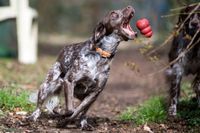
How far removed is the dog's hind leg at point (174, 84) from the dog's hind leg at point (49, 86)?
2172 millimetres

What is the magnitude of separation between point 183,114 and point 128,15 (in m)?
2.33

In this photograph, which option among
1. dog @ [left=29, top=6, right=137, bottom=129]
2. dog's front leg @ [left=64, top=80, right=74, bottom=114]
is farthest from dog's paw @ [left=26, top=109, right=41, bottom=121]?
dog's front leg @ [left=64, top=80, right=74, bottom=114]

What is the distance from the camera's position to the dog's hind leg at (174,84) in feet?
32.1

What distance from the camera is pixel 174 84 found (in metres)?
9.97

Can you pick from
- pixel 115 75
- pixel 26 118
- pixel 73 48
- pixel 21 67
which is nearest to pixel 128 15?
pixel 73 48

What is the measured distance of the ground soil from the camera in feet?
26.8

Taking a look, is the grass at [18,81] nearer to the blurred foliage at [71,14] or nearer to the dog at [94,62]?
the dog at [94,62]

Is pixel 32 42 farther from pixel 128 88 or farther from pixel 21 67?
pixel 128 88

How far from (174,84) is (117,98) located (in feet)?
9.88

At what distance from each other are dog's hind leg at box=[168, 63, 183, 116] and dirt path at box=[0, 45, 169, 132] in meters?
0.56

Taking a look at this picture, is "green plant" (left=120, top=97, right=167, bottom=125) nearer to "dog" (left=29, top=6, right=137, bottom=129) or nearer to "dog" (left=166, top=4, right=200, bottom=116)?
"dog" (left=166, top=4, right=200, bottom=116)

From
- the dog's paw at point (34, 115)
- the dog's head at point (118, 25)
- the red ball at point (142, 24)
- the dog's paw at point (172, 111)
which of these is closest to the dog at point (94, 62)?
the dog's head at point (118, 25)

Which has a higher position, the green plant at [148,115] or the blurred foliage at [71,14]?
the green plant at [148,115]

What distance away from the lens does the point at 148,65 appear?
18.7 metres
